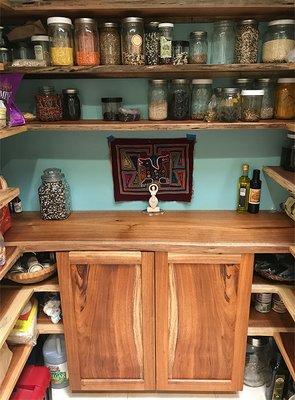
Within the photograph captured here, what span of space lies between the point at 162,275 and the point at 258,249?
435 millimetres

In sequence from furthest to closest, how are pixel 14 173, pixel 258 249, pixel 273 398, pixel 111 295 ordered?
pixel 14 173 → pixel 273 398 → pixel 111 295 → pixel 258 249

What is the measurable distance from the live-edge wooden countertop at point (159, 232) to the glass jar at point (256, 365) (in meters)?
0.61

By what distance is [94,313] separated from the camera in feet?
5.55

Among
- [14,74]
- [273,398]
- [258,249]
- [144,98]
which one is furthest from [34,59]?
[273,398]

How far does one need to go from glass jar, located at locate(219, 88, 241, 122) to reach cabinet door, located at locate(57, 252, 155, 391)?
2.42 feet

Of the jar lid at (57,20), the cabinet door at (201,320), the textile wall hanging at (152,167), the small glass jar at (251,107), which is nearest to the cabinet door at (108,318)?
the cabinet door at (201,320)

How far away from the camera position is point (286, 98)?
5.46 feet

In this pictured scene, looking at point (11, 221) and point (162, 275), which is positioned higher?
point (11, 221)

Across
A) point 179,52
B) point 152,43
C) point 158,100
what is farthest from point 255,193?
point 152,43

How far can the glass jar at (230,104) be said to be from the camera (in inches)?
65.7

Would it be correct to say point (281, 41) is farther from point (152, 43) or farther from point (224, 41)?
point (152, 43)

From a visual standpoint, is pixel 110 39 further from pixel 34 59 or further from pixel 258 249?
pixel 258 249

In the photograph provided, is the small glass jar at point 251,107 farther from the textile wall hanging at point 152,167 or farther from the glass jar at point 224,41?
Result: the textile wall hanging at point 152,167

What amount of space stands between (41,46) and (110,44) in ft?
1.00
